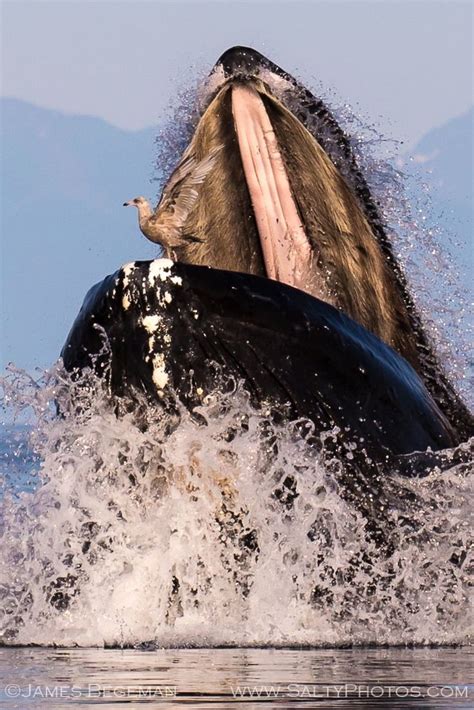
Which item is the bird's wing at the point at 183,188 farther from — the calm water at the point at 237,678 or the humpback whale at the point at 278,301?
the calm water at the point at 237,678

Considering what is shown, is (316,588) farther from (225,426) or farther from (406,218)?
(406,218)

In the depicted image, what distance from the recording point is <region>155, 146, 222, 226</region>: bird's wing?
9.15 meters

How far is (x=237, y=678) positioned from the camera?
6883 millimetres

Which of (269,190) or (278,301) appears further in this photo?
(269,190)

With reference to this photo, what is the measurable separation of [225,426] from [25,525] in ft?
4.33

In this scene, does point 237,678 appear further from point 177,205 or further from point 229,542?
point 177,205

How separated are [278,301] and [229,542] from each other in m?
1.01

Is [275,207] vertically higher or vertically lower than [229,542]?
higher

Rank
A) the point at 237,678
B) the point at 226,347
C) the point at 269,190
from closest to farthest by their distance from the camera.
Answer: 1. the point at 237,678
2. the point at 226,347
3. the point at 269,190

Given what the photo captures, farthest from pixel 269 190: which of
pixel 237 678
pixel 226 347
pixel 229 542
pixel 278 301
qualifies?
pixel 237 678

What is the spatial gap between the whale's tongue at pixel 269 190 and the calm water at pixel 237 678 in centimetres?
206

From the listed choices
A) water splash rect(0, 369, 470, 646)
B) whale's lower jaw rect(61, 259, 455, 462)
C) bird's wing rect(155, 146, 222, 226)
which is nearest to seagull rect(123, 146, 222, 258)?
bird's wing rect(155, 146, 222, 226)

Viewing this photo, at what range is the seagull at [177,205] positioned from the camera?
9156 millimetres

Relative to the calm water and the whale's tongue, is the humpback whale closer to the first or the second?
the whale's tongue
